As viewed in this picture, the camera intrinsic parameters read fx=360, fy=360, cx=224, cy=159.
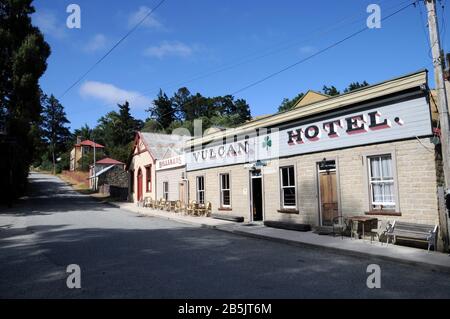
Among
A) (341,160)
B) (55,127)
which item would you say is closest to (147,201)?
(341,160)

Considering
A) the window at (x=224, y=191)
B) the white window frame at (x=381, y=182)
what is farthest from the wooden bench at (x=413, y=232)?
the window at (x=224, y=191)

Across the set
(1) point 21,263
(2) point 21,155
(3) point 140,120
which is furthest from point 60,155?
(1) point 21,263

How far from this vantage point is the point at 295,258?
31.6 ft

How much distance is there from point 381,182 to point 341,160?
1.69 m

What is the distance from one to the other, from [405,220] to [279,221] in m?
5.49

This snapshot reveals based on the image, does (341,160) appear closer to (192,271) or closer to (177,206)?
(192,271)

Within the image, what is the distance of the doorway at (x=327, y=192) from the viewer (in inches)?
530

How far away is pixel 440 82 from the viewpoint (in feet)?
32.8

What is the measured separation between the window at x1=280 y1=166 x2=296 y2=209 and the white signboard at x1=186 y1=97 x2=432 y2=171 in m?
0.75

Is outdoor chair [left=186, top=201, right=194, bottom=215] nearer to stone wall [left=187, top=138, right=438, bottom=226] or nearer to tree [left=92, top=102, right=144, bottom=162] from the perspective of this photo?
stone wall [left=187, top=138, right=438, bottom=226]

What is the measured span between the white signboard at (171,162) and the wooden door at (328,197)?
1202 cm

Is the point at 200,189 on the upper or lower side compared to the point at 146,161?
lower

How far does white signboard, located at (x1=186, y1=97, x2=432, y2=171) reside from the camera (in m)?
11.2

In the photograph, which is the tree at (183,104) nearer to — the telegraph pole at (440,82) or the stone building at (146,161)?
the stone building at (146,161)
